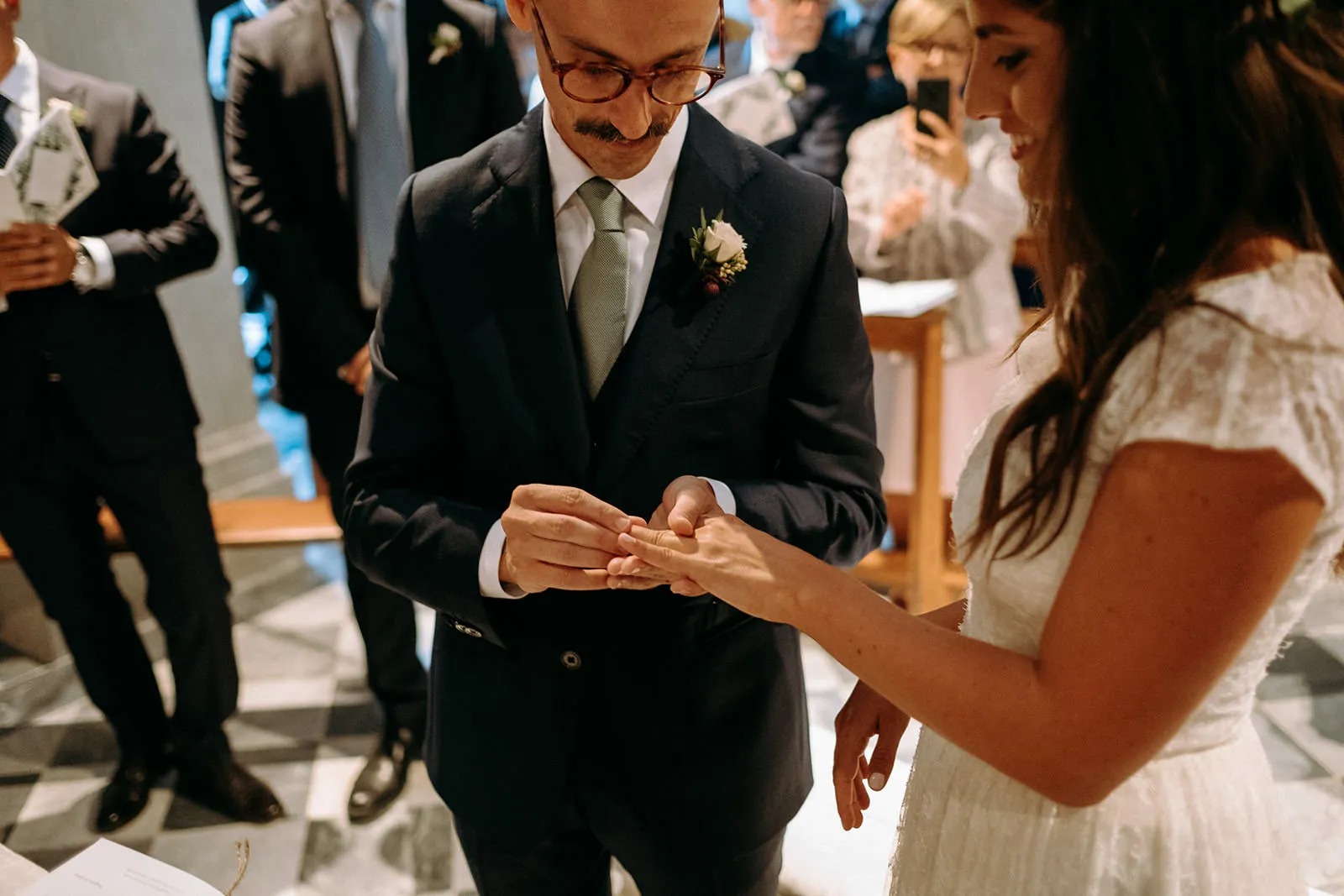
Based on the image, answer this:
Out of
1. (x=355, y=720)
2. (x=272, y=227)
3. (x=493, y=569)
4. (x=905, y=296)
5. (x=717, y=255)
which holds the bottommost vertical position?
(x=355, y=720)

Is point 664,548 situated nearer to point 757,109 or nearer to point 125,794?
point 125,794

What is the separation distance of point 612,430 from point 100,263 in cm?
171

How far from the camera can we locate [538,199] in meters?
1.27

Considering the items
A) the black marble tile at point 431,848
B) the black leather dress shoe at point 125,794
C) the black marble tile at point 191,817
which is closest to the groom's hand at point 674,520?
the black marble tile at point 431,848

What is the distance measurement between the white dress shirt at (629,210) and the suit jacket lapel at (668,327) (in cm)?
2

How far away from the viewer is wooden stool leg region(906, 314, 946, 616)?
3.26 meters

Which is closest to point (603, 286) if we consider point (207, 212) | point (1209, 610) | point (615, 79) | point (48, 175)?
point (615, 79)

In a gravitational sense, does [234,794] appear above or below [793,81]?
below

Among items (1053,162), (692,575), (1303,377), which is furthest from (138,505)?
(1303,377)

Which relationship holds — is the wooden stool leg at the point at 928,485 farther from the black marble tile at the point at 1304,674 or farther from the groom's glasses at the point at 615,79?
the groom's glasses at the point at 615,79

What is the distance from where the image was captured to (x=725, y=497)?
48.6 inches

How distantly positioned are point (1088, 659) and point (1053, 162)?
44 cm

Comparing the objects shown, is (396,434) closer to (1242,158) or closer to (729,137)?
(729,137)

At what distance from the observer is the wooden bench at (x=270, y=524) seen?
3.57 m
